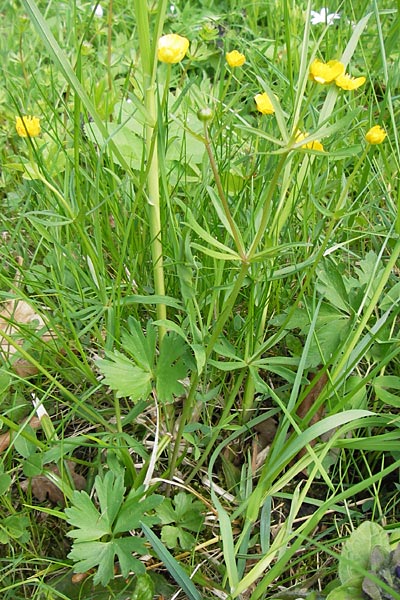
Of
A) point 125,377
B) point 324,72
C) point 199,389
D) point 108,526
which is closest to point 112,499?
point 108,526

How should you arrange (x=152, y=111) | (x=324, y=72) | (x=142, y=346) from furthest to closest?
1. (x=142, y=346)
2. (x=152, y=111)
3. (x=324, y=72)

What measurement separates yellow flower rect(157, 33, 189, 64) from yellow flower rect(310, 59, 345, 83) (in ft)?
0.61

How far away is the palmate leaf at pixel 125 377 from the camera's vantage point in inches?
41.9

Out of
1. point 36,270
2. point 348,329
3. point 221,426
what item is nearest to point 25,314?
point 36,270

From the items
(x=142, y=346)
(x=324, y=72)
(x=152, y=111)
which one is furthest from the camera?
(x=142, y=346)

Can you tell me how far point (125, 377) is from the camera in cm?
109

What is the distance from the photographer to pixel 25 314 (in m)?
1.60

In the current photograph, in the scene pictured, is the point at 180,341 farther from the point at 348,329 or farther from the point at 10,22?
the point at 10,22

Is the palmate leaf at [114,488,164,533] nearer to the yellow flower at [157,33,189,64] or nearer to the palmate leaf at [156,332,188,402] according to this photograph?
the palmate leaf at [156,332,188,402]

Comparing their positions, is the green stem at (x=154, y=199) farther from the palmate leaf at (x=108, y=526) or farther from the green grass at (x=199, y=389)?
the palmate leaf at (x=108, y=526)

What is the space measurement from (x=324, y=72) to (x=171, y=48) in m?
0.22

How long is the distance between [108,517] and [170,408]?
0.26 meters

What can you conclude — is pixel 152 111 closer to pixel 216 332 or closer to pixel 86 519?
pixel 216 332

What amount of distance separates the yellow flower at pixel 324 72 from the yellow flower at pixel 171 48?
19 centimetres
